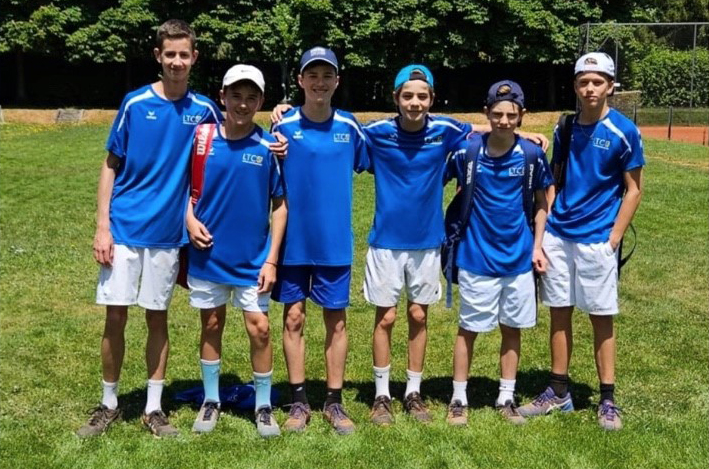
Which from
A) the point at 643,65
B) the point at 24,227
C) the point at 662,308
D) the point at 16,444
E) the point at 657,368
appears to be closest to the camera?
the point at 16,444

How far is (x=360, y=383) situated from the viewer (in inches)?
207

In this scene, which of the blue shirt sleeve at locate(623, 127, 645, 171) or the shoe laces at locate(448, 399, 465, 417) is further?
the shoe laces at locate(448, 399, 465, 417)

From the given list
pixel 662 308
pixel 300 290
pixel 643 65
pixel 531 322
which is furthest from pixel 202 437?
pixel 643 65

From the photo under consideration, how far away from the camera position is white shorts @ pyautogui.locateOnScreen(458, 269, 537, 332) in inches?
174

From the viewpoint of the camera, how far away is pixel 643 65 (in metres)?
27.8

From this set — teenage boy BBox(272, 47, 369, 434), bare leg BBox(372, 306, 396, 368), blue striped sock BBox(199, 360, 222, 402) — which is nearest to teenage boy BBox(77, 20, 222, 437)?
blue striped sock BBox(199, 360, 222, 402)

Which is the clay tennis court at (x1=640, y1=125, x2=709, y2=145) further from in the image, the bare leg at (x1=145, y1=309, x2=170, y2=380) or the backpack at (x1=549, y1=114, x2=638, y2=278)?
the bare leg at (x1=145, y1=309, x2=170, y2=380)

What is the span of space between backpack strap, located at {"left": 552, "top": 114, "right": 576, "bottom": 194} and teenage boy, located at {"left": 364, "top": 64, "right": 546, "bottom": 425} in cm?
12

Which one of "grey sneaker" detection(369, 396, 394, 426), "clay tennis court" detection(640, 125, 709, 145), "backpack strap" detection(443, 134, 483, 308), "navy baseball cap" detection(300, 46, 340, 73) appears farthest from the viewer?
"clay tennis court" detection(640, 125, 709, 145)

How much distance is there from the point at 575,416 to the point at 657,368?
1280mm

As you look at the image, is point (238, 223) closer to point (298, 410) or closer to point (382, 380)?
point (298, 410)

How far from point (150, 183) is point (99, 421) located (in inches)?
52.9

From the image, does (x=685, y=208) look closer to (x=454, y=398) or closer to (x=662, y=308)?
(x=662, y=308)

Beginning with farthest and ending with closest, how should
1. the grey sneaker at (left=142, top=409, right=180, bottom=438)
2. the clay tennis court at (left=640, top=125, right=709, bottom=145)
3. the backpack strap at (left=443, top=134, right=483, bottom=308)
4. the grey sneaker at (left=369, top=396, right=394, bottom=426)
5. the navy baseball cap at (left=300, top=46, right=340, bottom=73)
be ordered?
the clay tennis court at (left=640, top=125, right=709, bottom=145) → the grey sneaker at (left=369, top=396, right=394, bottom=426) → the backpack strap at (left=443, top=134, right=483, bottom=308) → the grey sneaker at (left=142, top=409, right=180, bottom=438) → the navy baseball cap at (left=300, top=46, right=340, bottom=73)
